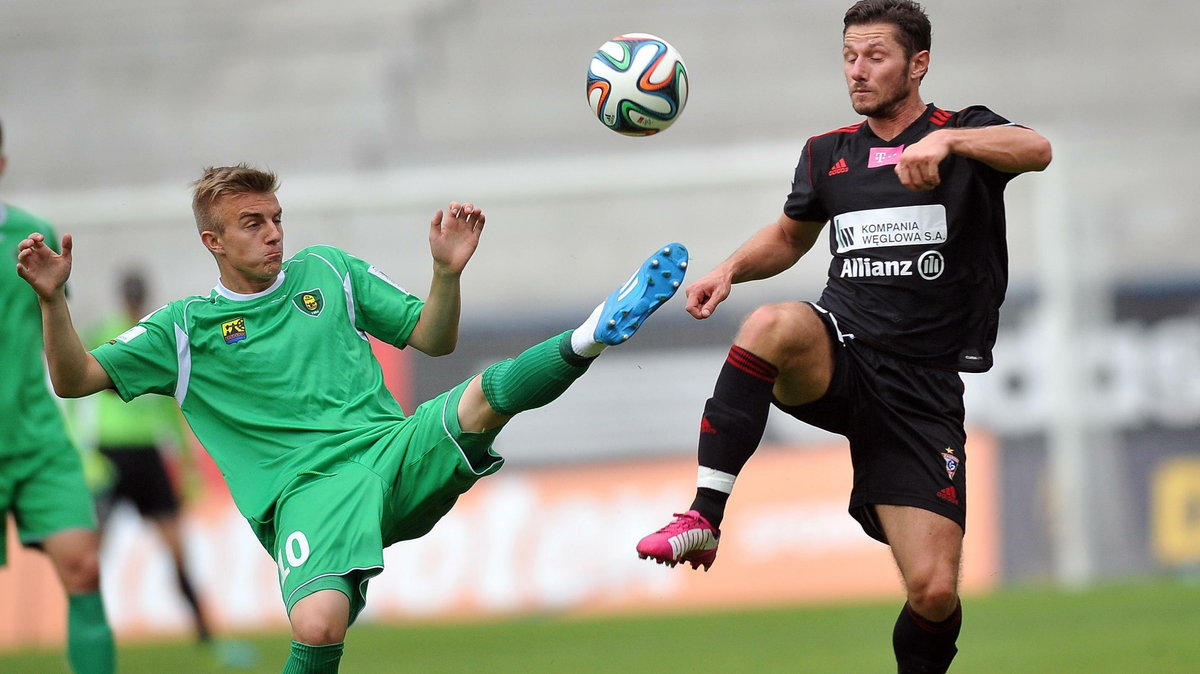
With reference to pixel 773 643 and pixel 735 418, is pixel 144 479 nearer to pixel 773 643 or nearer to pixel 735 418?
pixel 773 643

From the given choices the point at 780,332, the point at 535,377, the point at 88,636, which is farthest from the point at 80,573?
the point at 780,332

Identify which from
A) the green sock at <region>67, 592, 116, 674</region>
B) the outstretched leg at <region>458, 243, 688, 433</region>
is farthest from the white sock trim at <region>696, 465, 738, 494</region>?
the green sock at <region>67, 592, 116, 674</region>

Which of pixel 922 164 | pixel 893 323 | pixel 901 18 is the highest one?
pixel 901 18

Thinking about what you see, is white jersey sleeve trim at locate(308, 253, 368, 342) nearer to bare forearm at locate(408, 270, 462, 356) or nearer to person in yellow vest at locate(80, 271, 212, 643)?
bare forearm at locate(408, 270, 462, 356)

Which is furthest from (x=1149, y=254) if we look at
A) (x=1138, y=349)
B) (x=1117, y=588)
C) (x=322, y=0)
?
(x=322, y=0)

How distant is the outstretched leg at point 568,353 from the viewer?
15.4ft

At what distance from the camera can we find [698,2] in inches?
717

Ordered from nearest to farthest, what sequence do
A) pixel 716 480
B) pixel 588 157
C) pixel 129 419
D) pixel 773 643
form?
pixel 716 480 → pixel 773 643 → pixel 129 419 → pixel 588 157

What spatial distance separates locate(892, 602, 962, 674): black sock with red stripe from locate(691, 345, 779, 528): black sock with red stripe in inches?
34.9

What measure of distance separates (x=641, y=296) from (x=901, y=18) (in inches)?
47.5

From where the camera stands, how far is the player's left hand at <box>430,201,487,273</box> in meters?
5.12

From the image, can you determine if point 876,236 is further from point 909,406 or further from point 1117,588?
point 1117,588

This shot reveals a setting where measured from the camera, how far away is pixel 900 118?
16.4 ft

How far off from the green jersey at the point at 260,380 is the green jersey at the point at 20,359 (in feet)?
4.73
